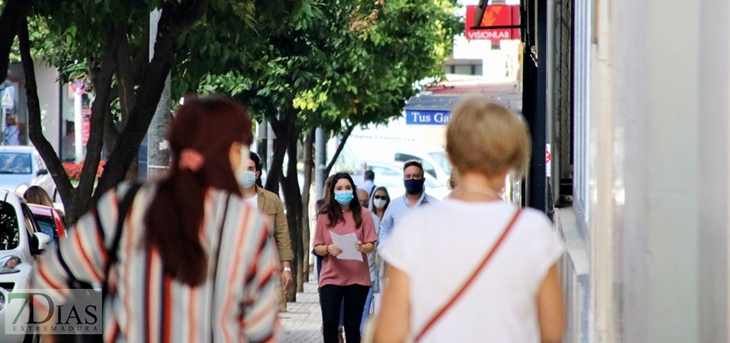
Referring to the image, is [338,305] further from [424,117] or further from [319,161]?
[319,161]

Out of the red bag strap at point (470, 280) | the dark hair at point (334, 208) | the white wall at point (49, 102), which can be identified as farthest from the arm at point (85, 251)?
the white wall at point (49, 102)

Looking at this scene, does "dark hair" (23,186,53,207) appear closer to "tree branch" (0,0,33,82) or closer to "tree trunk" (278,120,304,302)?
"tree trunk" (278,120,304,302)

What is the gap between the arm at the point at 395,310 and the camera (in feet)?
9.45

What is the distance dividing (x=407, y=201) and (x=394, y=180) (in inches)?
1144

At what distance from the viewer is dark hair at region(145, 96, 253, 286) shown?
124 inches

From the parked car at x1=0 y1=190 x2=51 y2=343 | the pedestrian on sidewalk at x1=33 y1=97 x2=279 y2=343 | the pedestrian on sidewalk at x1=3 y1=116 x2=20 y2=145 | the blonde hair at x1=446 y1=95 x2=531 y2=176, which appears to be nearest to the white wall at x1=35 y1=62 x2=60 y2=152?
the pedestrian on sidewalk at x1=3 y1=116 x2=20 y2=145

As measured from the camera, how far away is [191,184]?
319cm

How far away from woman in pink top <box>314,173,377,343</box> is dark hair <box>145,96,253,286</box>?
6.69 meters

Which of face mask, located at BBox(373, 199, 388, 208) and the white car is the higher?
the white car

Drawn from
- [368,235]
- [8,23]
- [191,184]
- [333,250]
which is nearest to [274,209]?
[333,250]

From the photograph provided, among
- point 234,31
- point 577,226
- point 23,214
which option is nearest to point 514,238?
Answer: point 577,226

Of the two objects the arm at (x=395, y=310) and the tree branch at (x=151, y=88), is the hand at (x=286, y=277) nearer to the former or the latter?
the tree branch at (x=151, y=88)

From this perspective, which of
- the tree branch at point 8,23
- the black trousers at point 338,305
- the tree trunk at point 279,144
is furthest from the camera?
the tree trunk at point 279,144

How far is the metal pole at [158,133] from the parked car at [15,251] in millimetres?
1307
